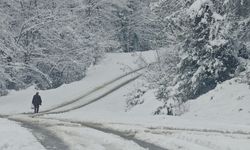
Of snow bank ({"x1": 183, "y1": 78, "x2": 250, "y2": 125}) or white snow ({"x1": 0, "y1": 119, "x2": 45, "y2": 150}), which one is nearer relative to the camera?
white snow ({"x1": 0, "y1": 119, "x2": 45, "y2": 150})

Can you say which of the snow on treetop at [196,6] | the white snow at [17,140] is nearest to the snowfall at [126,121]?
the white snow at [17,140]

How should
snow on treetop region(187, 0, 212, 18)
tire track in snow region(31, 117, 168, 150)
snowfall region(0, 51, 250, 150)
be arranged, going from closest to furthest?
tire track in snow region(31, 117, 168, 150)
snowfall region(0, 51, 250, 150)
snow on treetop region(187, 0, 212, 18)

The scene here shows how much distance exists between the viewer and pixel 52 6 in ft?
153

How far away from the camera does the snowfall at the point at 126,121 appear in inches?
583

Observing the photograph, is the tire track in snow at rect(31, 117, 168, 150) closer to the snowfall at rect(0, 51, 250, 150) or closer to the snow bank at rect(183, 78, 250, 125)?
the snowfall at rect(0, 51, 250, 150)

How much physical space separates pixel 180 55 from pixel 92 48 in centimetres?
2358

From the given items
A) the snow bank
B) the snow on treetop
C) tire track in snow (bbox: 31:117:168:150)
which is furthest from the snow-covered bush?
tire track in snow (bbox: 31:117:168:150)

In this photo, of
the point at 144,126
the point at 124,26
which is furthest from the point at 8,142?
the point at 124,26

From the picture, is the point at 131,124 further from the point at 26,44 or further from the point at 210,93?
the point at 26,44

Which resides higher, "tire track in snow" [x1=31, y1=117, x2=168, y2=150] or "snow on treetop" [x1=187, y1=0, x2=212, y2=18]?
"snow on treetop" [x1=187, y1=0, x2=212, y2=18]

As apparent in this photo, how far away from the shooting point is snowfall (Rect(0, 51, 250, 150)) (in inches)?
583

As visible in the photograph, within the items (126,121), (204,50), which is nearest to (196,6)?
(204,50)

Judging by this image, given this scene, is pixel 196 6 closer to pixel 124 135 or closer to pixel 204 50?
pixel 204 50

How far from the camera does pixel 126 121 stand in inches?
864
